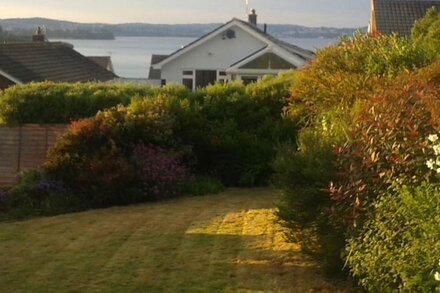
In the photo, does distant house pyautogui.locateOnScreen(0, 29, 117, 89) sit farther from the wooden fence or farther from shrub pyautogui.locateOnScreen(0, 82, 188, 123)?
the wooden fence

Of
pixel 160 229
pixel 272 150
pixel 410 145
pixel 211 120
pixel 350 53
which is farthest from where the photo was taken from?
pixel 211 120

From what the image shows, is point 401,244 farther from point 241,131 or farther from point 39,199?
point 241,131

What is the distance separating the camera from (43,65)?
32.7 m

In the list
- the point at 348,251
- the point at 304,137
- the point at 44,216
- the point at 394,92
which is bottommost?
the point at 44,216

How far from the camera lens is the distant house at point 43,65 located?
29328 mm

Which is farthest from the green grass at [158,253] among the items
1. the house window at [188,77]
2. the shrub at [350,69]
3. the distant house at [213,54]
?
the distant house at [213,54]

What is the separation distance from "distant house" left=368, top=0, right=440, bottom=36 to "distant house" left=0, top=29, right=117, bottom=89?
583 inches

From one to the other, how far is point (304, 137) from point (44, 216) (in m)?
5.56

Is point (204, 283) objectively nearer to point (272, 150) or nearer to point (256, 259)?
point (256, 259)

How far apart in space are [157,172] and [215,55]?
21.4 meters

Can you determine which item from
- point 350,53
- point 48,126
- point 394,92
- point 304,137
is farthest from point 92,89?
point 394,92

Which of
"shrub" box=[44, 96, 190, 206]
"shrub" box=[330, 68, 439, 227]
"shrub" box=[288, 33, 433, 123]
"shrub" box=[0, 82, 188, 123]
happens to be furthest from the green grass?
"shrub" box=[0, 82, 188, 123]

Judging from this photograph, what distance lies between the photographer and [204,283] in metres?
7.41

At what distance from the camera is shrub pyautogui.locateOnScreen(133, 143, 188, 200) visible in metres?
13.1
